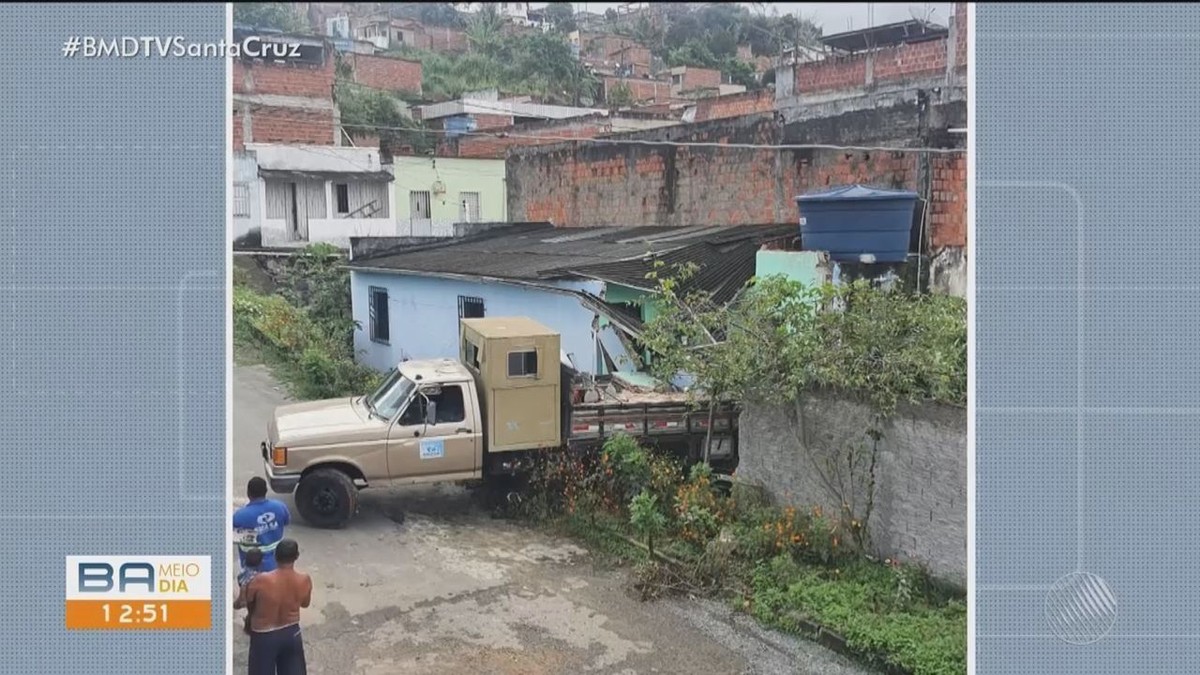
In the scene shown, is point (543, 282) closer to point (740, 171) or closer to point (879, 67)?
point (740, 171)

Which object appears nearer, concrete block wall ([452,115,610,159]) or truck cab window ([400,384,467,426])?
truck cab window ([400,384,467,426])

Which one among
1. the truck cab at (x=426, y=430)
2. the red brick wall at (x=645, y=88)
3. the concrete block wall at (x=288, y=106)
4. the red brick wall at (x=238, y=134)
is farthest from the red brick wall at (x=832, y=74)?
the truck cab at (x=426, y=430)

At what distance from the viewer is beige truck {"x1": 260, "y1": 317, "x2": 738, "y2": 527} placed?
342 inches

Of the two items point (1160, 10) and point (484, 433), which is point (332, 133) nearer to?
point (484, 433)

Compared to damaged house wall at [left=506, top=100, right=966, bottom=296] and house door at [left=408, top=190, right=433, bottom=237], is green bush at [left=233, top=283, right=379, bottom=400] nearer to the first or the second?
damaged house wall at [left=506, top=100, right=966, bottom=296]

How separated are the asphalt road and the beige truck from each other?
0.49 meters

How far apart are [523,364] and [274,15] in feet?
52.4

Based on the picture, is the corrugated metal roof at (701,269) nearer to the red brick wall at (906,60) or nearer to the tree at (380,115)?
the red brick wall at (906,60)

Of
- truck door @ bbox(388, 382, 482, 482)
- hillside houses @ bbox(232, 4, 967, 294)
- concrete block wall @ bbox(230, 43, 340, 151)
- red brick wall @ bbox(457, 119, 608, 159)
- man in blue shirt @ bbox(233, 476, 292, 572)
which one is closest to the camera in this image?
man in blue shirt @ bbox(233, 476, 292, 572)

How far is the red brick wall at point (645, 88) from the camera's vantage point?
927 inches

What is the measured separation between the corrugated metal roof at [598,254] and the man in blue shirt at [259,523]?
5.21 m

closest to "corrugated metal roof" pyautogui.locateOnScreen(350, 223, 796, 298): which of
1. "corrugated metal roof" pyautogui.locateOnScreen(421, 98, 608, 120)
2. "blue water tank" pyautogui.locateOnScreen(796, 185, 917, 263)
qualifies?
"blue water tank" pyautogui.locateOnScreen(796, 185, 917, 263)
